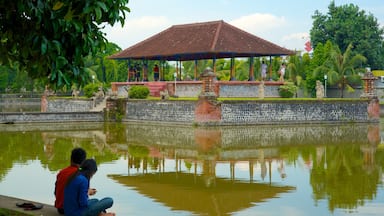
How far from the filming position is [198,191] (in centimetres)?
989

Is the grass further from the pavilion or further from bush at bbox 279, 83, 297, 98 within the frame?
bush at bbox 279, 83, 297, 98

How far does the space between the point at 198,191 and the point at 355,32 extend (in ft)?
128

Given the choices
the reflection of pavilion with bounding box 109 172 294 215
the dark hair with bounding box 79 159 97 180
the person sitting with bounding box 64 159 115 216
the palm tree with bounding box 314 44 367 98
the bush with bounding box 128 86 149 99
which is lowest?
the reflection of pavilion with bounding box 109 172 294 215

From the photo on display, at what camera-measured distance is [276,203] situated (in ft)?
29.1

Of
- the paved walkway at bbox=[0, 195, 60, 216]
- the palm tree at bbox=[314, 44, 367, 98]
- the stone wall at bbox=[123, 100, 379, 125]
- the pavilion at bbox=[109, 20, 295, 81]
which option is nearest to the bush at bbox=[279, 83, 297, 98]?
the pavilion at bbox=[109, 20, 295, 81]

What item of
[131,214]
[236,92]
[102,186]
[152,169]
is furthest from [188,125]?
[131,214]

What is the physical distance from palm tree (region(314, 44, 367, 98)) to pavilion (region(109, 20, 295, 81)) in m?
8.66

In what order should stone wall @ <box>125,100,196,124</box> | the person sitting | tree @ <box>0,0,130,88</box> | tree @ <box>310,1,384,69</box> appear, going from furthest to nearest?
tree @ <box>310,1,384,69</box> → stone wall @ <box>125,100,196,124</box> → the person sitting → tree @ <box>0,0,130,88</box>

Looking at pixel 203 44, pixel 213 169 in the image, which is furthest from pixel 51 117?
pixel 213 169

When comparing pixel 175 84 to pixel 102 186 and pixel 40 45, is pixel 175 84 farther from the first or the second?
pixel 40 45

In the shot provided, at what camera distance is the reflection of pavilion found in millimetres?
8617

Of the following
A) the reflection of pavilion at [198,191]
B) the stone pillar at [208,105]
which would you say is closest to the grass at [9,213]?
the reflection of pavilion at [198,191]

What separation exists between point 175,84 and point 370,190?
789 inches

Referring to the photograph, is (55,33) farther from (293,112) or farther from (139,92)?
(139,92)
